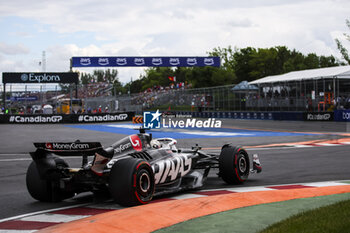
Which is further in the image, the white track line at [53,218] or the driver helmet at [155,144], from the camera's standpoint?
Answer: the driver helmet at [155,144]

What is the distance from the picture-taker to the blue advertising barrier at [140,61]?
48.4 m

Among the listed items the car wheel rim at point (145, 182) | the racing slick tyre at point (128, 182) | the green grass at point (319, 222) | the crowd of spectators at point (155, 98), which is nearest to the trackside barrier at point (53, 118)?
the crowd of spectators at point (155, 98)

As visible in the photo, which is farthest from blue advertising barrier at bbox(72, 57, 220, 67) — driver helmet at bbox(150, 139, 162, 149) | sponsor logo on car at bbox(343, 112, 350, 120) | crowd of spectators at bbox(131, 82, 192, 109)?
driver helmet at bbox(150, 139, 162, 149)

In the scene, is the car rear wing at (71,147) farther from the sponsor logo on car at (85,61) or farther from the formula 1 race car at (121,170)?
the sponsor logo on car at (85,61)

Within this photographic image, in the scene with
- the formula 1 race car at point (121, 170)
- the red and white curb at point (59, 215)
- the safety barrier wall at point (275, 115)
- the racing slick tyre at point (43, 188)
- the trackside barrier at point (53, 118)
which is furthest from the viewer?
the trackside barrier at point (53, 118)

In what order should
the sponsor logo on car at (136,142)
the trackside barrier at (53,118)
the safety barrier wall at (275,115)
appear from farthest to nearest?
the trackside barrier at (53,118) < the safety barrier wall at (275,115) < the sponsor logo on car at (136,142)

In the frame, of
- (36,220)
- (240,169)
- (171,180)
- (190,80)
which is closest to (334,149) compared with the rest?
(240,169)

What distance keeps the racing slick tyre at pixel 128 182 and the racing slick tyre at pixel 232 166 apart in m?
2.20

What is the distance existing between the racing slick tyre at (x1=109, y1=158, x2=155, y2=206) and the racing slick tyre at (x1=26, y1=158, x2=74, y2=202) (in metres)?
1.12

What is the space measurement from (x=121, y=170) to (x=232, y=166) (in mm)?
2614

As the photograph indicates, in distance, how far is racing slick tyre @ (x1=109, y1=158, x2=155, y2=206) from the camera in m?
6.29

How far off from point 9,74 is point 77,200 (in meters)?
40.7

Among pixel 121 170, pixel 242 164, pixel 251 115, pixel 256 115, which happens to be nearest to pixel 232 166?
pixel 242 164

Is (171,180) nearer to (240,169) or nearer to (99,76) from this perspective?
(240,169)
